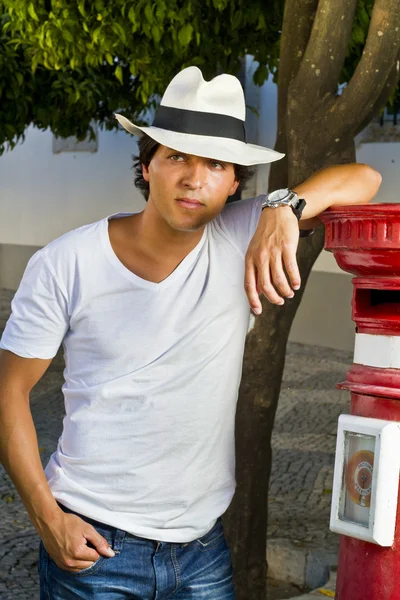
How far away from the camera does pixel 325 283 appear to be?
12648mm

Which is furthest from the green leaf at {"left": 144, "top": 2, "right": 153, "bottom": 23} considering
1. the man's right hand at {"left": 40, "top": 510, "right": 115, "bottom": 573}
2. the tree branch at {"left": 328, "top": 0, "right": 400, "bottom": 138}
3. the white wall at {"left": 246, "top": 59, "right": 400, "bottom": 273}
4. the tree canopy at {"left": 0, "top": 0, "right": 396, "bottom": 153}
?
the white wall at {"left": 246, "top": 59, "right": 400, "bottom": 273}

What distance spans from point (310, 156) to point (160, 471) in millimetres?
1971

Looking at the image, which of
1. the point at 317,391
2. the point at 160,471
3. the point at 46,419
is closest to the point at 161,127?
the point at 160,471

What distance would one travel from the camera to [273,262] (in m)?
2.27

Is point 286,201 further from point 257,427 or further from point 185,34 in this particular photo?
point 185,34

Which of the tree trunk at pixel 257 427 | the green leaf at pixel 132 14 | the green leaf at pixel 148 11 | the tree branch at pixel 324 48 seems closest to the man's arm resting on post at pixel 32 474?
the tree trunk at pixel 257 427

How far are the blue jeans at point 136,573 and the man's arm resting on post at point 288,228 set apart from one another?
618 millimetres

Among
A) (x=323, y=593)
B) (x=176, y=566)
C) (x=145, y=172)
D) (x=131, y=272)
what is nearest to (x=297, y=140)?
(x=145, y=172)

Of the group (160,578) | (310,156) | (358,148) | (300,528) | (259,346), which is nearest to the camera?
(160,578)

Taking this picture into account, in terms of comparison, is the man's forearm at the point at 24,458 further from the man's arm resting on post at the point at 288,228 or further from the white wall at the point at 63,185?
the white wall at the point at 63,185

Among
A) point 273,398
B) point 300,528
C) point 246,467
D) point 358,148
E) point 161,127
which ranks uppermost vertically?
point 358,148

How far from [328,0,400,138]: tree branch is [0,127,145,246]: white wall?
35.7ft

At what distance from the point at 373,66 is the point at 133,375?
2.05 meters

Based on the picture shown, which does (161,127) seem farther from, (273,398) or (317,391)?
(317,391)
